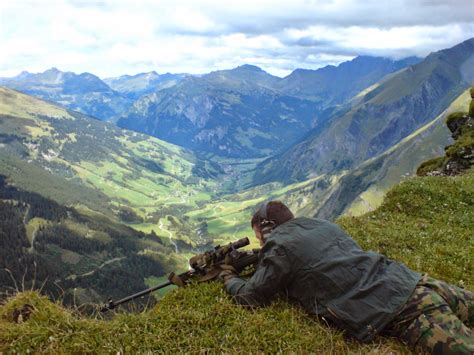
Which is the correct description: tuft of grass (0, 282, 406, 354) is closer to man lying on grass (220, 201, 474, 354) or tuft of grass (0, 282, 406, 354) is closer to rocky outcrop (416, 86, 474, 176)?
man lying on grass (220, 201, 474, 354)

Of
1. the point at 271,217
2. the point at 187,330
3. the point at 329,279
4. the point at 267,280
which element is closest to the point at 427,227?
the point at 271,217

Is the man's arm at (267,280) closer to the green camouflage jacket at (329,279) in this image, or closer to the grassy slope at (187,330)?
the green camouflage jacket at (329,279)

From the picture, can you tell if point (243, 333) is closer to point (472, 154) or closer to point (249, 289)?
point (249, 289)

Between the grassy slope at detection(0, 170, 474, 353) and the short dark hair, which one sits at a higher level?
the short dark hair

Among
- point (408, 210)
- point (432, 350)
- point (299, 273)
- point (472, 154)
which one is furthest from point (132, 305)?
point (472, 154)

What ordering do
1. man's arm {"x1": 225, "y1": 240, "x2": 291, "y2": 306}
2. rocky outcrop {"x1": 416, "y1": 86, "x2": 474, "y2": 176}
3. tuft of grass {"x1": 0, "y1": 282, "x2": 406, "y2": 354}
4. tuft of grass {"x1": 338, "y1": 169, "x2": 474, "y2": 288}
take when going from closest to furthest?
tuft of grass {"x1": 0, "y1": 282, "x2": 406, "y2": 354}, man's arm {"x1": 225, "y1": 240, "x2": 291, "y2": 306}, tuft of grass {"x1": 338, "y1": 169, "x2": 474, "y2": 288}, rocky outcrop {"x1": 416, "y1": 86, "x2": 474, "y2": 176}

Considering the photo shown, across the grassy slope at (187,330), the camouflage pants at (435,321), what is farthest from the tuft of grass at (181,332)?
the camouflage pants at (435,321)

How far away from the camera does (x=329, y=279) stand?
913 centimetres

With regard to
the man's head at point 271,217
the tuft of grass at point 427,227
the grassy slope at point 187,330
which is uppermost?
the man's head at point 271,217

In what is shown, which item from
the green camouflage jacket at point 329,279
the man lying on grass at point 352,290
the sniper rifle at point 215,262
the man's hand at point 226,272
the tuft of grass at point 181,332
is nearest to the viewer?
the tuft of grass at point 181,332

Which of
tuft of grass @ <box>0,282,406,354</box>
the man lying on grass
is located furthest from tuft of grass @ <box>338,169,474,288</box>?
tuft of grass @ <box>0,282,406,354</box>

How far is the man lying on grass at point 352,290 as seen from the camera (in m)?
8.40

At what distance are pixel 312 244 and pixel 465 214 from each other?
14.9 metres

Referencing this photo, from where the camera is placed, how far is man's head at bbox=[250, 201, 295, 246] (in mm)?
10500
